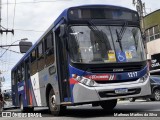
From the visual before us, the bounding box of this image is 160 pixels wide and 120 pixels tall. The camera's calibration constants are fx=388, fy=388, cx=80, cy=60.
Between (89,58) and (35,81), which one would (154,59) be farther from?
(89,58)

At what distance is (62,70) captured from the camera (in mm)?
12250

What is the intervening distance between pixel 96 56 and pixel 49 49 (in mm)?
2472

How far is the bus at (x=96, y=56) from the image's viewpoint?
1130cm

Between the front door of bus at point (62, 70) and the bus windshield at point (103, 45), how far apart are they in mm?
572

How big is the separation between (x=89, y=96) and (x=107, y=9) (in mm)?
2922

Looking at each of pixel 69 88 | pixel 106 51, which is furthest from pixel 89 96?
pixel 106 51

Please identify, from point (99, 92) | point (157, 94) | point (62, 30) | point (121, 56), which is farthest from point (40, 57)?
point (157, 94)

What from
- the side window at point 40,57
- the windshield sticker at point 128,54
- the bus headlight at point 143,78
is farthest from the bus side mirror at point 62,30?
the side window at point 40,57

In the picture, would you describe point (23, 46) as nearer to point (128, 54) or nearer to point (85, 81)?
point (128, 54)

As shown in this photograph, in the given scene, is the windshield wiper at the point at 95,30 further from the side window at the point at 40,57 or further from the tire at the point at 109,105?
the tire at the point at 109,105

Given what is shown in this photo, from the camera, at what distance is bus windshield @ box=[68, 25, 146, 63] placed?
1144 centimetres

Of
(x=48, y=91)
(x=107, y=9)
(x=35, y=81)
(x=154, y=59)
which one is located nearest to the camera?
(x=107, y=9)

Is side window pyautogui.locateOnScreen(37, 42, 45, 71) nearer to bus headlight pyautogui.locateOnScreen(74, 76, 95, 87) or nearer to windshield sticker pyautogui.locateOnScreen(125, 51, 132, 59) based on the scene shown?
bus headlight pyautogui.locateOnScreen(74, 76, 95, 87)

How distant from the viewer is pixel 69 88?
38.1 feet
